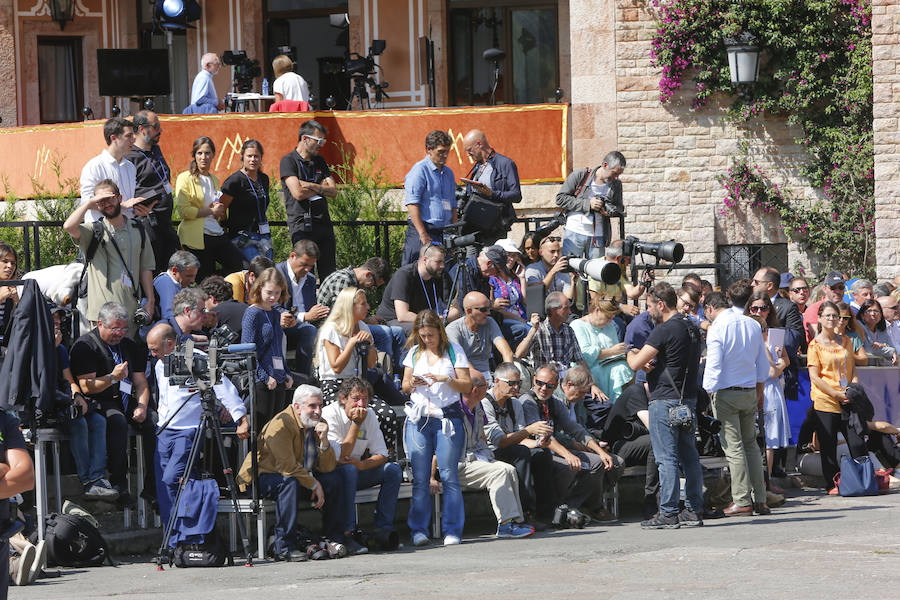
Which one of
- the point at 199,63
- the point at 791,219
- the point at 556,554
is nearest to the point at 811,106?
the point at 791,219

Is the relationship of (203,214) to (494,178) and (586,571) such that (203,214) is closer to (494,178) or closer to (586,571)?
(494,178)

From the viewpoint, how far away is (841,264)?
20.5m

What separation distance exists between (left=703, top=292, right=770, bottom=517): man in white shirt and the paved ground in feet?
1.89

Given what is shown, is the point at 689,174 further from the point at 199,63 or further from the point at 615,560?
the point at 615,560

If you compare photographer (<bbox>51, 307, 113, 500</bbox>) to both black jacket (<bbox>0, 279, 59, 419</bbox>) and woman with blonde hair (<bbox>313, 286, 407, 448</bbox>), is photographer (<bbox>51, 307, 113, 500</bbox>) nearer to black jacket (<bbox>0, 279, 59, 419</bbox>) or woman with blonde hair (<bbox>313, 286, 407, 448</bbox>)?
black jacket (<bbox>0, 279, 59, 419</bbox>)

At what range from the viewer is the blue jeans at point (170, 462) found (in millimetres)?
10656

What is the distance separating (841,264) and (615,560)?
11.3m

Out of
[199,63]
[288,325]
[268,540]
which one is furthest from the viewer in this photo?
[199,63]

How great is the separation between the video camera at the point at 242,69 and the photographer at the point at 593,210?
860 cm

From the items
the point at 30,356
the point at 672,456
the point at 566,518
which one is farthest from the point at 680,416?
the point at 30,356

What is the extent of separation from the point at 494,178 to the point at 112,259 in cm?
434

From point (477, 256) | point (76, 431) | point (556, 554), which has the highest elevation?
point (477, 256)

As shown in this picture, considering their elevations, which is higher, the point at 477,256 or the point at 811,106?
the point at 811,106

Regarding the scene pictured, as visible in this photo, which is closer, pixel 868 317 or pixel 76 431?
pixel 76 431
